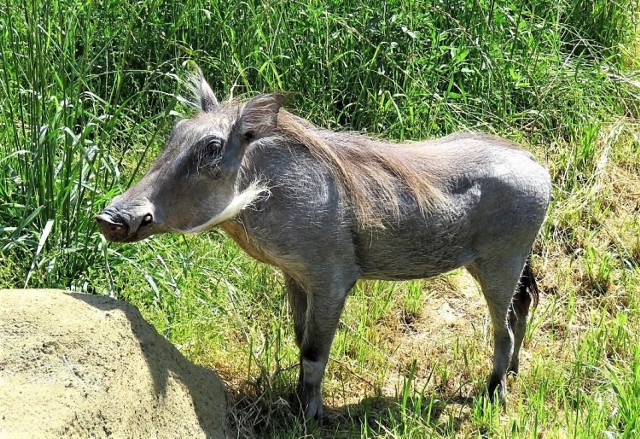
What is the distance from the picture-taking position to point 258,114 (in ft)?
10.8

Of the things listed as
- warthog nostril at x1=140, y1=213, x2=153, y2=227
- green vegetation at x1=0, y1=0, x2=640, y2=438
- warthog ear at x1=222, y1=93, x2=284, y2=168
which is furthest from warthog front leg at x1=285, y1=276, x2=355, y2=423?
warthog nostril at x1=140, y1=213, x2=153, y2=227

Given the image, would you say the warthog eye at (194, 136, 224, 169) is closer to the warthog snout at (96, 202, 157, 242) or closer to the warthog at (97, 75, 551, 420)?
the warthog at (97, 75, 551, 420)

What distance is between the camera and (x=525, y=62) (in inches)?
213

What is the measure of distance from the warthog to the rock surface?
293mm

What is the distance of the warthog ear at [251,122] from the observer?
3279 mm

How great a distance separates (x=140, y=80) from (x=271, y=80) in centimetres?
68

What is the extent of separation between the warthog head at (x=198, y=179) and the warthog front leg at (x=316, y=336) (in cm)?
46

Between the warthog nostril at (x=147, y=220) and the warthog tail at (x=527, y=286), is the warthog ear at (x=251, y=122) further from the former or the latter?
the warthog tail at (x=527, y=286)

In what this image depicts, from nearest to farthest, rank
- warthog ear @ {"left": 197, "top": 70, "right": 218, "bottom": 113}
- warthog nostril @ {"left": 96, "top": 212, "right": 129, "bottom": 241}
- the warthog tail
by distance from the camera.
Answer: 1. warthog nostril @ {"left": 96, "top": 212, "right": 129, "bottom": 241}
2. warthog ear @ {"left": 197, "top": 70, "right": 218, "bottom": 113}
3. the warthog tail

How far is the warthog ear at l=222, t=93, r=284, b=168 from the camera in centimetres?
328

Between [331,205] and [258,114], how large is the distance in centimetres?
43

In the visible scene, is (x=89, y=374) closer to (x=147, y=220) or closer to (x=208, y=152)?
(x=147, y=220)

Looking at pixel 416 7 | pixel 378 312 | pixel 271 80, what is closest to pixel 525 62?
pixel 416 7

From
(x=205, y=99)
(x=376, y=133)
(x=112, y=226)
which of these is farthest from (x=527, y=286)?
(x=112, y=226)
